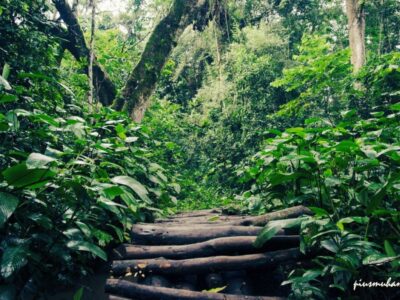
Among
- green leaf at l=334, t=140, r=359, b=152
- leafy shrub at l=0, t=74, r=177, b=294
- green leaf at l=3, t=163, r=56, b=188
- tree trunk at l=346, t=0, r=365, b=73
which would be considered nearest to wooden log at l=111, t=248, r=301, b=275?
leafy shrub at l=0, t=74, r=177, b=294

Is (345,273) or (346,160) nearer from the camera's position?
(345,273)

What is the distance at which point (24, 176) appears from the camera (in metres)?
1.49

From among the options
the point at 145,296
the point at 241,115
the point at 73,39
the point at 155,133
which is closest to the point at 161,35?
the point at 73,39

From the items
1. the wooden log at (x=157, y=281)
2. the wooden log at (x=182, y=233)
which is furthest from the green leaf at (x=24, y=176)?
→ the wooden log at (x=182, y=233)

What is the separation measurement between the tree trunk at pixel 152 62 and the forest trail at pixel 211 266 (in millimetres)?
4338

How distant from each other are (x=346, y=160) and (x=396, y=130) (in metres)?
0.65

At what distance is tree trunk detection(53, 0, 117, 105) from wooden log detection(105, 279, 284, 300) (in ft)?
17.0

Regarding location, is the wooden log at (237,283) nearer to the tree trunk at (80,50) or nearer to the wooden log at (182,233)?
the wooden log at (182,233)

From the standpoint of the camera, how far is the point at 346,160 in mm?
2293

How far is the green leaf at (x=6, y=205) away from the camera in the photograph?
1.38 metres

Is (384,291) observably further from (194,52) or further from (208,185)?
(194,52)

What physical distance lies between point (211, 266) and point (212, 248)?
14 cm

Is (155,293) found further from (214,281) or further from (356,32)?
(356,32)

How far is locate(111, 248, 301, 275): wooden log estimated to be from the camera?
2002 mm
